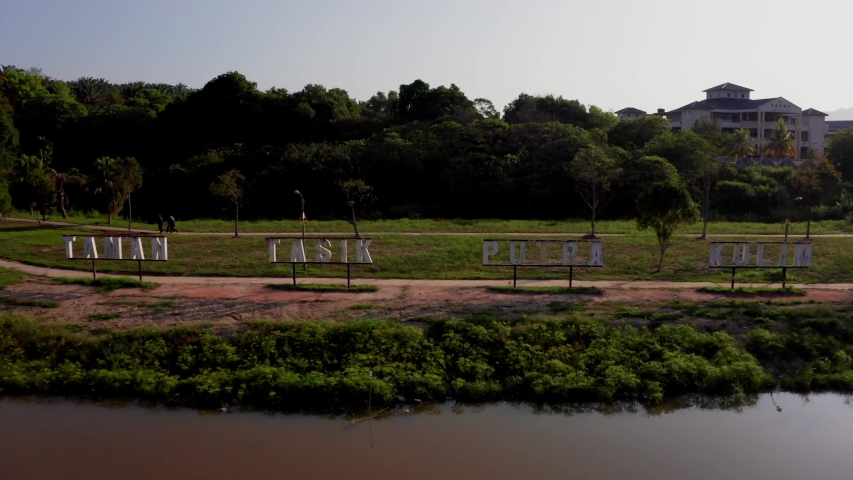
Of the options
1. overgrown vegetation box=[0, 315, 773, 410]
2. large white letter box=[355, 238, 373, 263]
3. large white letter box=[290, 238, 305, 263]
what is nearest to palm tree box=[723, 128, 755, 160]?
overgrown vegetation box=[0, 315, 773, 410]

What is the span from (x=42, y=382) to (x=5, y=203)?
23.7 meters

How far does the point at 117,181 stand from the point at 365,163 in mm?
19528

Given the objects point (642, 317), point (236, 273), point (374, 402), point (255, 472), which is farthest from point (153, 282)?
point (642, 317)

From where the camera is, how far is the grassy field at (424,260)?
30891mm

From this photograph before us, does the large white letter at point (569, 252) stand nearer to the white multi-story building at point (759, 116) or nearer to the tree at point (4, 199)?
the tree at point (4, 199)

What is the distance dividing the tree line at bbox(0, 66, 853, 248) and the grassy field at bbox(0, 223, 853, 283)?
263 inches

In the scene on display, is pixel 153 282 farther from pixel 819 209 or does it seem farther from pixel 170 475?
pixel 819 209

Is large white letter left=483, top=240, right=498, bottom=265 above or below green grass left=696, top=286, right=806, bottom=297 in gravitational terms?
above

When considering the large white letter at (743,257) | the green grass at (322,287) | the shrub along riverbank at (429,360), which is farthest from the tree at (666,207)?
the green grass at (322,287)

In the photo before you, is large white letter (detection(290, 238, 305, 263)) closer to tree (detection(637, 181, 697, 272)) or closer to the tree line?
tree (detection(637, 181, 697, 272))

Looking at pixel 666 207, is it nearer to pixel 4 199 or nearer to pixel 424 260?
pixel 424 260

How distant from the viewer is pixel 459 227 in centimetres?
4422

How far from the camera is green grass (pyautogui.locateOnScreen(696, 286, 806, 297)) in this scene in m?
27.6

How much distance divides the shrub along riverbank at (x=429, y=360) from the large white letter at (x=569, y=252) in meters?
3.55
